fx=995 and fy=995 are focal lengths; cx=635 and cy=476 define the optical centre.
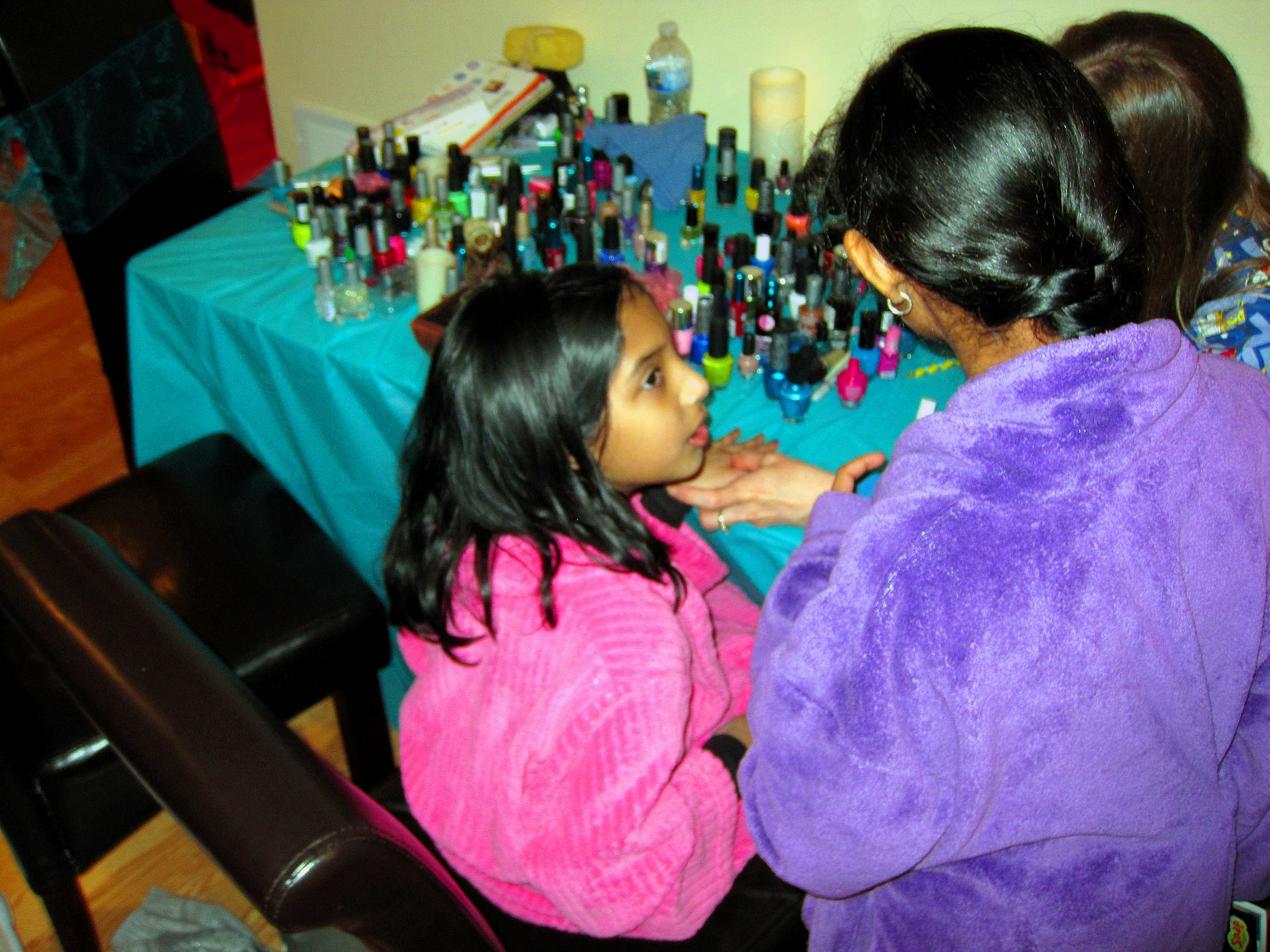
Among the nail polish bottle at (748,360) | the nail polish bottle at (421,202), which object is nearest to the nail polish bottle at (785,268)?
the nail polish bottle at (748,360)

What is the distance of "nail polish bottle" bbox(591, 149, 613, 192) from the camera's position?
63.1 inches

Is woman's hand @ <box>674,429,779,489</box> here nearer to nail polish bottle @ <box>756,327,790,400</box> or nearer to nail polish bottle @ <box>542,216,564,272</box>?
nail polish bottle @ <box>756,327,790,400</box>

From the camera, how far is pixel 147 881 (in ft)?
4.85

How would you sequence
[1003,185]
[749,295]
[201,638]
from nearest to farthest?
[1003,185]
[201,638]
[749,295]

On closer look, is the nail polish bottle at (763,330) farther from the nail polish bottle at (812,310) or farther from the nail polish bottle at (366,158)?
the nail polish bottle at (366,158)

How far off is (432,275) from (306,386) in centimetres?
23

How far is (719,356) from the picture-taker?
1.23 metres

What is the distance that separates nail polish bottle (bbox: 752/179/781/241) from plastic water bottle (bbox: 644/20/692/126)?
29 centimetres

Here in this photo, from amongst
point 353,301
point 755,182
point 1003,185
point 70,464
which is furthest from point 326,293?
point 70,464

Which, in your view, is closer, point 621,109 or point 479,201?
point 479,201

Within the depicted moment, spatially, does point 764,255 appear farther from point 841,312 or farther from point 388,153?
point 388,153

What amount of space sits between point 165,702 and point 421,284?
38.0 inches

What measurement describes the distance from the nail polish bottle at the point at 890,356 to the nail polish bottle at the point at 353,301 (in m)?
0.70

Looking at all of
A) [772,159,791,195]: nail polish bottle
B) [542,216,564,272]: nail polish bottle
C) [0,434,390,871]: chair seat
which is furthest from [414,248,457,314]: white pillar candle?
[772,159,791,195]: nail polish bottle
